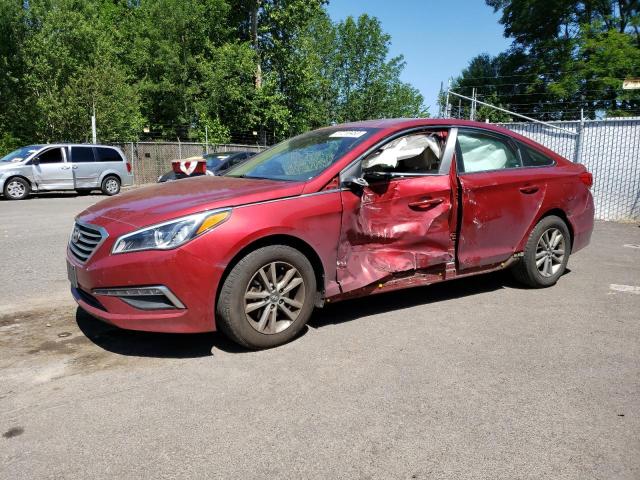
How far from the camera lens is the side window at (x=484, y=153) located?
4.89m

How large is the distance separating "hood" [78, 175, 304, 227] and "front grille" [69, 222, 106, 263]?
0.07 metres

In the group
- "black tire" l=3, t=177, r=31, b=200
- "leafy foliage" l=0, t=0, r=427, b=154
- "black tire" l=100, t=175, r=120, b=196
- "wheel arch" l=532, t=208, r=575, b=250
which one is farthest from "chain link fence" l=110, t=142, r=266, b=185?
"wheel arch" l=532, t=208, r=575, b=250

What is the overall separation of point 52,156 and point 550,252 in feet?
50.7

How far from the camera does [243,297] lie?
360cm

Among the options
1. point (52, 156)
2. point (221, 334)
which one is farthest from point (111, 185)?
point (221, 334)

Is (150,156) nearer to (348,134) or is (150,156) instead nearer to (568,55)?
(348,134)

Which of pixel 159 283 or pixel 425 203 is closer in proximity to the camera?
pixel 159 283

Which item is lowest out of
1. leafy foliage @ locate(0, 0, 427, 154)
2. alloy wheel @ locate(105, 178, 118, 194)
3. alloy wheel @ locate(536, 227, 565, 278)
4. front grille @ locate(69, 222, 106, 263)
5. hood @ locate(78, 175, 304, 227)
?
alloy wheel @ locate(105, 178, 118, 194)

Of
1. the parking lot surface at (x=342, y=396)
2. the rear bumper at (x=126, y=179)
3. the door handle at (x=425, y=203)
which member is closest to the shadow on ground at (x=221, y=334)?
the parking lot surface at (x=342, y=396)

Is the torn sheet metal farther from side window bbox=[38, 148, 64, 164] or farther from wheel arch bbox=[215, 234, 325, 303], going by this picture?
side window bbox=[38, 148, 64, 164]

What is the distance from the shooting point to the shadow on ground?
12.4ft

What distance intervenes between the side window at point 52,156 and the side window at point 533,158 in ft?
49.6

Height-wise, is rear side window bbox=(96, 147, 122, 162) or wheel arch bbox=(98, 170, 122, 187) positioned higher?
rear side window bbox=(96, 147, 122, 162)

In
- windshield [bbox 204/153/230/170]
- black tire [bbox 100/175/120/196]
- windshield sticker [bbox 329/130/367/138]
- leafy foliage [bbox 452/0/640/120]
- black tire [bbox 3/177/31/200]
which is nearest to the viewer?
windshield sticker [bbox 329/130/367/138]
